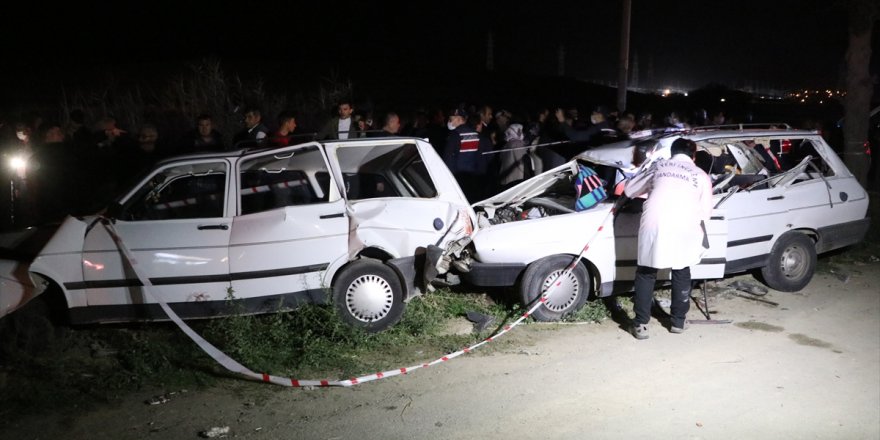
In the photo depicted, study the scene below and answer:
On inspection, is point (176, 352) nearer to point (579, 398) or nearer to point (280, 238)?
point (280, 238)

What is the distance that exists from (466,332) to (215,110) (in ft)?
34.2

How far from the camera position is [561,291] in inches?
275

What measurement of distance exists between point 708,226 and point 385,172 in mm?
3161

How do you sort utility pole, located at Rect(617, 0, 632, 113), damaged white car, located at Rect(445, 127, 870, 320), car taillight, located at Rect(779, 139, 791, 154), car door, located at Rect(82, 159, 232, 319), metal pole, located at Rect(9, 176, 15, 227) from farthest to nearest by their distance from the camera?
1. utility pole, located at Rect(617, 0, 632, 113)
2. car taillight, located at Rect(779, 139, 791, 154)
3. metal pole, located at Rect(9, 176, 15, 227)
4. damaged white car, located at Rect(445, 127, 870, 320)
5. car door, located at Rect(82, 159, 232, 319)

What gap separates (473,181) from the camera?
10562 mm

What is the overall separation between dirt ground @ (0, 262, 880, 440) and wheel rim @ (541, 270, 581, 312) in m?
0.24

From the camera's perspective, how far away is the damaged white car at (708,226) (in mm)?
6895

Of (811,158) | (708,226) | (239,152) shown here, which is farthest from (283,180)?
(811,158)

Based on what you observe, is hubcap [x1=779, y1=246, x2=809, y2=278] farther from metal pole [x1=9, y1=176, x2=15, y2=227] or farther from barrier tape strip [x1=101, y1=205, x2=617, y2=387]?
metal pole [x1=9, y1=176, x2=15, y2=227]

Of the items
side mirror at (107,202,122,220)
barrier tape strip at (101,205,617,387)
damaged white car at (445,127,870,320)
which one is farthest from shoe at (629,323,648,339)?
side mirror at (107,202,122,220)

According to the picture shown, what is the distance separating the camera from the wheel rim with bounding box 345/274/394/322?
657cm

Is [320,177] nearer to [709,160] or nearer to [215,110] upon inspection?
[709,160]

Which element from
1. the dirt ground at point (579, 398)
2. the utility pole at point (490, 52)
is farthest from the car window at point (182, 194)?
the utility pole at point (490, 52)

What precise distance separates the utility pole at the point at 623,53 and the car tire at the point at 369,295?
8.59m
